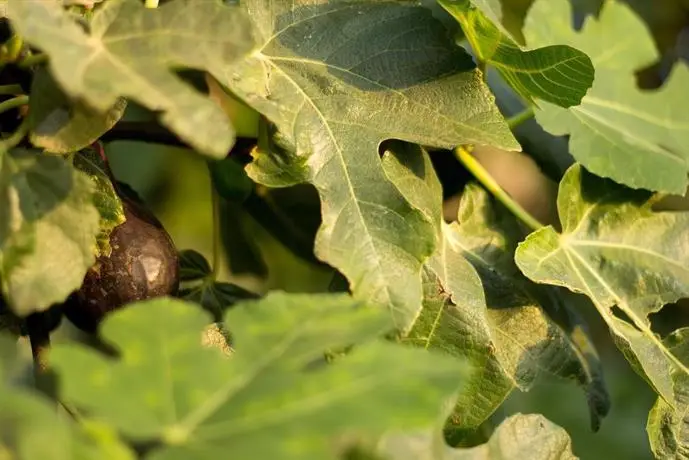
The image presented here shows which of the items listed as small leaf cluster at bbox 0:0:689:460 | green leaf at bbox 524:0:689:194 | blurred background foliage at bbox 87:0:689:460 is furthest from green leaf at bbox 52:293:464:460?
green leaf at bbox 524:0:689:194

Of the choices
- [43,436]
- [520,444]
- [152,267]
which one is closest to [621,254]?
[520,444]

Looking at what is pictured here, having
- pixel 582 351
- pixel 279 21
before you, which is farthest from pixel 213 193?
pixel 582 351

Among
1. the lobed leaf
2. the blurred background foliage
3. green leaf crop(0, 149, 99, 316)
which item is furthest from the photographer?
the blurred background foliage

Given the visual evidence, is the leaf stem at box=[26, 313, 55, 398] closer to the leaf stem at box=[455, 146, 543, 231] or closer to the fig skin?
the fig skin

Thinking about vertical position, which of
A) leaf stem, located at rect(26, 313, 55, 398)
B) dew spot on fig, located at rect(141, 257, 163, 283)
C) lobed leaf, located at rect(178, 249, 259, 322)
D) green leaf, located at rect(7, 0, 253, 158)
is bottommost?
lobed leaf, located at rect(178, 249, 259, 322)

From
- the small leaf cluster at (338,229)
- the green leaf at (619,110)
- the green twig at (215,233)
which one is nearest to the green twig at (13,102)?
the small leaf cluster at (338,229)
